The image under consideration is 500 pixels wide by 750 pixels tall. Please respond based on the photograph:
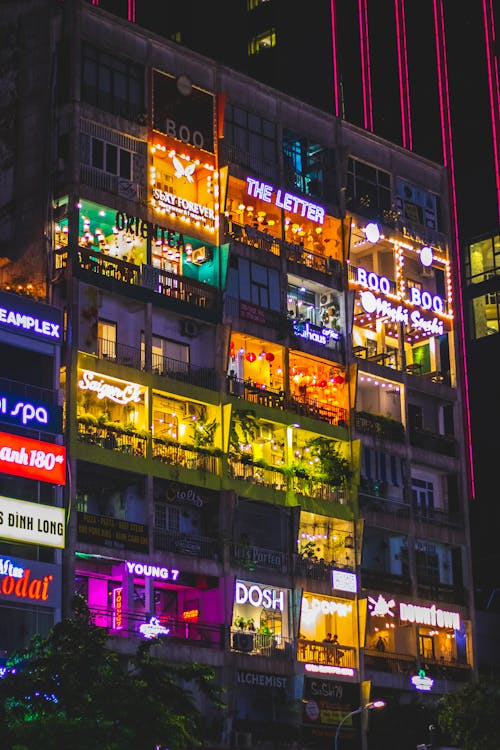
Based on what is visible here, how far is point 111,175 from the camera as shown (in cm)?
7062

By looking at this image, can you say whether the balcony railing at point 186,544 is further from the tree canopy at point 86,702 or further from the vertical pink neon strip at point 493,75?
the vertical pink neon strip at point 493,75

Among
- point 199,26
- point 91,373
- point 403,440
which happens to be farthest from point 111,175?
point 199,26

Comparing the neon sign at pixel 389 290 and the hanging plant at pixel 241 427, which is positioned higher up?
the neon sign at pixel 389 290

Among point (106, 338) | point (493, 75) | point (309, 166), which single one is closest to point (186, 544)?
point (106, 338)

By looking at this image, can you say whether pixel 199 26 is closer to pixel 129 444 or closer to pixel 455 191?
pixel 455 191

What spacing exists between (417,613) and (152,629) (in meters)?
16.7

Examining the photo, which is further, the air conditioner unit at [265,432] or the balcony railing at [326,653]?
the air conditioner unit at [265,432]

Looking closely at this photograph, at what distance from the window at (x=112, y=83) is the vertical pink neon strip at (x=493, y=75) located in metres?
29.8

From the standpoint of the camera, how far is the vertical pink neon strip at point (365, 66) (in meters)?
92.4

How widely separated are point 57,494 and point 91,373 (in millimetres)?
6122

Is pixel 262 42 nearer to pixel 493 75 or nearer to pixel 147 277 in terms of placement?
pixel 493 75

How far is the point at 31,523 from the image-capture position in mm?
61125

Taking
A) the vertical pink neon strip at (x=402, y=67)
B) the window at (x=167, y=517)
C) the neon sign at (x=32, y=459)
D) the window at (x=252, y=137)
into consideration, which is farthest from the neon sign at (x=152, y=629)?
the vertical pink neon strip at (x=402, y=67)

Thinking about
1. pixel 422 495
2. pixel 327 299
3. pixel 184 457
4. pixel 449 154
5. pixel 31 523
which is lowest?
pixel 31 523
